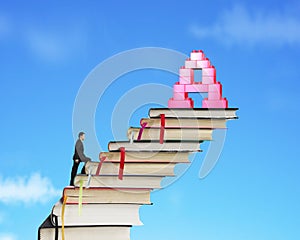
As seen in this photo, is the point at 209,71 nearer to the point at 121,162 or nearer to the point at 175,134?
the point at 175,134

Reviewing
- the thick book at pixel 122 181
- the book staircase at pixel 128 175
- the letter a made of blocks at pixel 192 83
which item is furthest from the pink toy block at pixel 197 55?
the thick book at pixel 122 181

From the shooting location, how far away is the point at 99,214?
2.35m

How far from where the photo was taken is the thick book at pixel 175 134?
247 centimetres

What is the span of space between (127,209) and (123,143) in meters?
0.25

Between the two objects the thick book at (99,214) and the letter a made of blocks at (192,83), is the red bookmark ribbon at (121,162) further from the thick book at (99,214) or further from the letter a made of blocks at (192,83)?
the letter a made of blocks at (192,83)

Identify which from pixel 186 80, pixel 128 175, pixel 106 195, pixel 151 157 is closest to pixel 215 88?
pixel 186 80

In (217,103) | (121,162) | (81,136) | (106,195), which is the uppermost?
(217,103)

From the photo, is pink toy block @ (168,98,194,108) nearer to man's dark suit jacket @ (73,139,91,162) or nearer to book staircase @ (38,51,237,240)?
book staircase @ (38,51,237,240)

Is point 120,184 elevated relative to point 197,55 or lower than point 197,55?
lower

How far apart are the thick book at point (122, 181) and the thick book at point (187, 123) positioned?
25 centimetres

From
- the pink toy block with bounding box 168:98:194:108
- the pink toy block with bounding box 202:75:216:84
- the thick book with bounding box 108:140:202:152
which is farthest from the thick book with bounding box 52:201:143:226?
the pink toy block with bounding box 202:75:216:84

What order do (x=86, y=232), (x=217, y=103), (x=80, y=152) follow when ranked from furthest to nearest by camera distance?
(x=217, y=103)
(x=80, y=152)
(x=86, y=232)

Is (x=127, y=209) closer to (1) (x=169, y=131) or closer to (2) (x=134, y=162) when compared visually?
(2) (x=134, y=162)

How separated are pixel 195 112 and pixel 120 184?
42 cm
